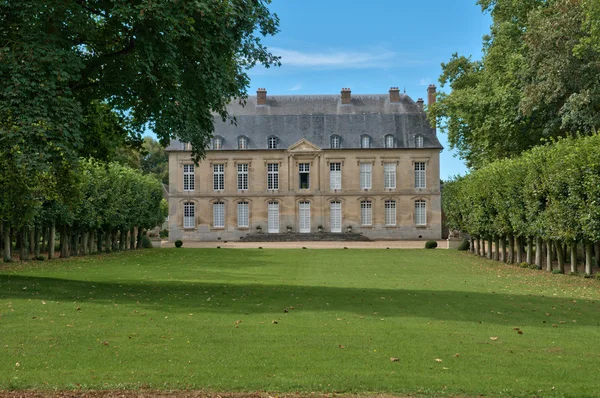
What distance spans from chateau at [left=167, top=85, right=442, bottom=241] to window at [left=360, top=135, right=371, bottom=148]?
8 centimetres

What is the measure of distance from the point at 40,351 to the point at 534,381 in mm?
5390

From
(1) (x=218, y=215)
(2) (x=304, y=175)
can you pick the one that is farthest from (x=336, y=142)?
(1) (x=218, y=215)

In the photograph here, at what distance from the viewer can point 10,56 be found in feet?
39.1

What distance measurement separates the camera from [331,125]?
54250 millimetres

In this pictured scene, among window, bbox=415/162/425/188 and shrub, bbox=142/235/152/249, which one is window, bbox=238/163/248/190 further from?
window, bbox=415/162/425/188

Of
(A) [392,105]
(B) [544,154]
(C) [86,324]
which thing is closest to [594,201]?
(B) [544,154]

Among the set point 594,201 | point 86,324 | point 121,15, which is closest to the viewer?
point 86,324

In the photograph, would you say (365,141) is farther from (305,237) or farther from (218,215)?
(218,215)

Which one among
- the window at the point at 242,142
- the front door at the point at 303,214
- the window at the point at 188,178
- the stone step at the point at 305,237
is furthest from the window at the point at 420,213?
the window at the point at 188,178

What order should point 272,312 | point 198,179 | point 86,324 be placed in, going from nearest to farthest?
point 86,324 → point 272,312 → point 198,179

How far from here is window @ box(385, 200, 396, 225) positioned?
5328 centimetres

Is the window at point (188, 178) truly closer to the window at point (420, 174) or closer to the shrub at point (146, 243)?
the shrub at point (146, 243)

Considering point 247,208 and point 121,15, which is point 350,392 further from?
point 247,208

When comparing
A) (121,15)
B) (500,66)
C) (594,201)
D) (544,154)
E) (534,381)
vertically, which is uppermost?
(500,66)
